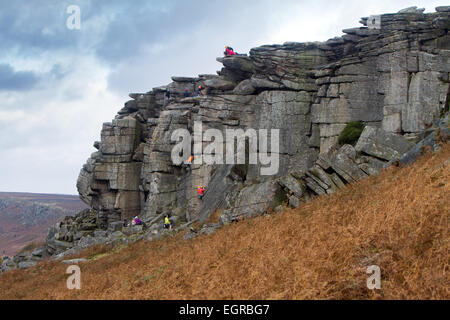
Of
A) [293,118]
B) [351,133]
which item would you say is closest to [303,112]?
[293,118]

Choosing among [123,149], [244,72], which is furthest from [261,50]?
[123,149]

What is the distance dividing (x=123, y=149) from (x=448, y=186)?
36.8m

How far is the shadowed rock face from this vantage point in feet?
63.6

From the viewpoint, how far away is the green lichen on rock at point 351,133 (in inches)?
1003

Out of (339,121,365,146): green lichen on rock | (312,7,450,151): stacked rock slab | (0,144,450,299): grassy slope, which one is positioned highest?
(312,7,450,151): stacked rock slab

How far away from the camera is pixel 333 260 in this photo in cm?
766

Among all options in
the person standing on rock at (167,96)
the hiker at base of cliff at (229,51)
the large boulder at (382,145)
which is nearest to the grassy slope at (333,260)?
the large boulder at (382,145)

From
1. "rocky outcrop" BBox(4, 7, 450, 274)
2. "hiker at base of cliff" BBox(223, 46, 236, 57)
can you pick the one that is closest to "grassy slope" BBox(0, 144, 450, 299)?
"rocky outcrop" BBox(4, 7, 450, 274)

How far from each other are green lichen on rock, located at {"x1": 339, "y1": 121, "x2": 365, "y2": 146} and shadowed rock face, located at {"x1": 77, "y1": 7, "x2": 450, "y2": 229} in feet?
3.18

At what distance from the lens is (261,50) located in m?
30.8

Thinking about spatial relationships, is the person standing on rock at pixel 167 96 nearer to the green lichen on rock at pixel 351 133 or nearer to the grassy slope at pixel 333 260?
the green lichen on rock at pixel 351 133

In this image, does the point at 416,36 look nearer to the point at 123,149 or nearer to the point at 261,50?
the point at 261,50

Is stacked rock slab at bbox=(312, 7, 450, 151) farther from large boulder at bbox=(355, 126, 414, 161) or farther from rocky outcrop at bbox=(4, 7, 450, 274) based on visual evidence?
large boulder at bbox=(355, 126, 414, 161)

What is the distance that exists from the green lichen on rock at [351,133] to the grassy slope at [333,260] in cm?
1416
